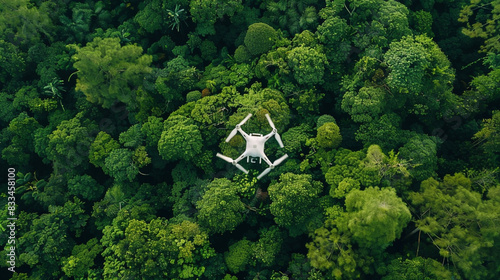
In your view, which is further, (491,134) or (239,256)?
(491,134)

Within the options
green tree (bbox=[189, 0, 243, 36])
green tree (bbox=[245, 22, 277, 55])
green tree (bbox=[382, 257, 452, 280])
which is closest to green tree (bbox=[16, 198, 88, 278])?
green tree (bbox=[189, 0, 243, 36])

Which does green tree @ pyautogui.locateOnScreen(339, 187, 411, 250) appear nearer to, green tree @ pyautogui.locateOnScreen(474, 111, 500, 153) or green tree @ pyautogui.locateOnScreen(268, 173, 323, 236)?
green tree @ pyautogui.locateOnScreen(268, 173, 323, 236)

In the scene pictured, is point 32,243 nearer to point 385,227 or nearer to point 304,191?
point 304,191

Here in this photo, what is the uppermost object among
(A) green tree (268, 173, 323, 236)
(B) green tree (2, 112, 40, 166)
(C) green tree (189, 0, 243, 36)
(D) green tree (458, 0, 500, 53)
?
(D) green tree (458, 0, 500, 53)

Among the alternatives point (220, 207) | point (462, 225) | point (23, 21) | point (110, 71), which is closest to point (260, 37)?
point (110, 71)

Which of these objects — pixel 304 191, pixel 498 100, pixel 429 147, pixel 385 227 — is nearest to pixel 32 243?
pixel 304 191

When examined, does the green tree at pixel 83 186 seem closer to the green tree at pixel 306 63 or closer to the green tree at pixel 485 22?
the green tree at pixel 306 63

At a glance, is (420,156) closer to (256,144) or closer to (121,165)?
(256,144)
